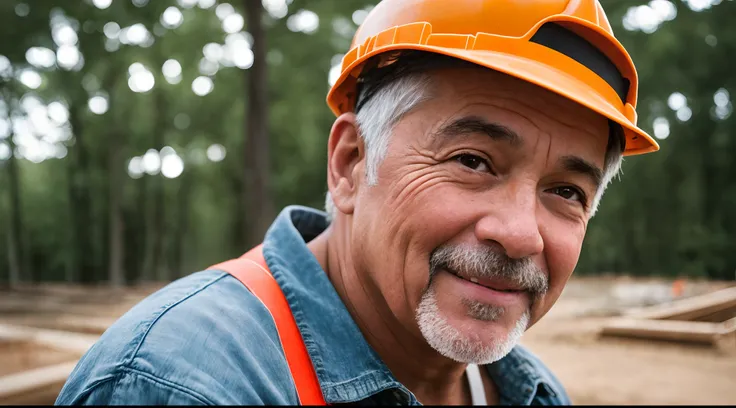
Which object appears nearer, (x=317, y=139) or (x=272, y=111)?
(x=272, y=111)

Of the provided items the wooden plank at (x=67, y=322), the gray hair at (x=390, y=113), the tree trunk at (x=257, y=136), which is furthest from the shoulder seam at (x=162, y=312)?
the tree trunk at (x=257, y=136)

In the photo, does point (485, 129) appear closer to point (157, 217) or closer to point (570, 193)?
point (570, 193)

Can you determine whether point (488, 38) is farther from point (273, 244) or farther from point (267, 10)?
point (267, 10)

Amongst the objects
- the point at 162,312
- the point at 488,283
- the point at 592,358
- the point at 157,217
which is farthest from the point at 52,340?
the point at 157,217

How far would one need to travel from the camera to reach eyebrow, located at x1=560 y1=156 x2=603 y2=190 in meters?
1.71

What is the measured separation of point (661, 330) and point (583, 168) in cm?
688

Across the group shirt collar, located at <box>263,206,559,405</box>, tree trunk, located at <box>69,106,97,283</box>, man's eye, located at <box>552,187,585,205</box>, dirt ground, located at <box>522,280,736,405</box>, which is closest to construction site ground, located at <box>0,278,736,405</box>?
dirt ground, located at <box>522,280,736,405</box>

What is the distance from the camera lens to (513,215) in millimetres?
1575

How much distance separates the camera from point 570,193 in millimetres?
1817

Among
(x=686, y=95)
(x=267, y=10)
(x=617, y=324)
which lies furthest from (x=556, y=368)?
(x=686, y=95)

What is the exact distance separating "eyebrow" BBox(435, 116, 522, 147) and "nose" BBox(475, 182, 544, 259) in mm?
144

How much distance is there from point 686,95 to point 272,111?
1054cm

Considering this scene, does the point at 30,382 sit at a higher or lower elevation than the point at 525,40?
lower

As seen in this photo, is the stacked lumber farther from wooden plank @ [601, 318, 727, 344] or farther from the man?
the man
